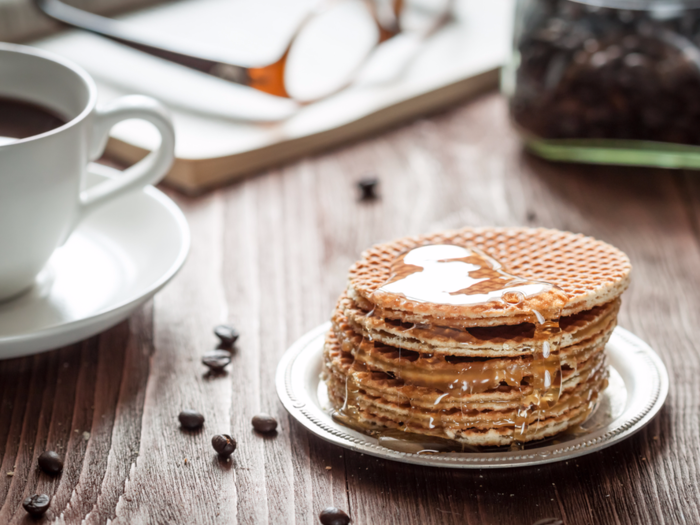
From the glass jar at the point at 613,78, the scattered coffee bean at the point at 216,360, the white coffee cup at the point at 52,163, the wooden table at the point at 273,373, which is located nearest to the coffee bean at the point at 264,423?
the wooden table at the point at 273,373

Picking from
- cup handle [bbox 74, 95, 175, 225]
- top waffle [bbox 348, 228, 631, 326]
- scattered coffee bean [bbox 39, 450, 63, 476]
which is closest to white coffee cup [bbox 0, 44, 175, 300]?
cup handle [bbox 74, 95, 175, 225]

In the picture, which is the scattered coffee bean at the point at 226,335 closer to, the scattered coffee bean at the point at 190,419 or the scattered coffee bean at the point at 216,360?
the scattered coffee bean at the point at 216,360

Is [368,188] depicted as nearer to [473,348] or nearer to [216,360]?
[216,360]

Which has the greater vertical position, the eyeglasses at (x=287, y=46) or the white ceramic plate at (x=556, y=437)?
the eyeglasses at (x=287, y=46)

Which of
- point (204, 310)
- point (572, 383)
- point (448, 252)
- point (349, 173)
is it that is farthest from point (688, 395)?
point (349, 173)

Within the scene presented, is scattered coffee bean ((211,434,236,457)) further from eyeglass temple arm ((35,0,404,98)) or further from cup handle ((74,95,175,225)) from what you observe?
eyeglass temple arm ((35,0,404,98))

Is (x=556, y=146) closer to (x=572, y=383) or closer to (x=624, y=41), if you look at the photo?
(x=624, y=41)
